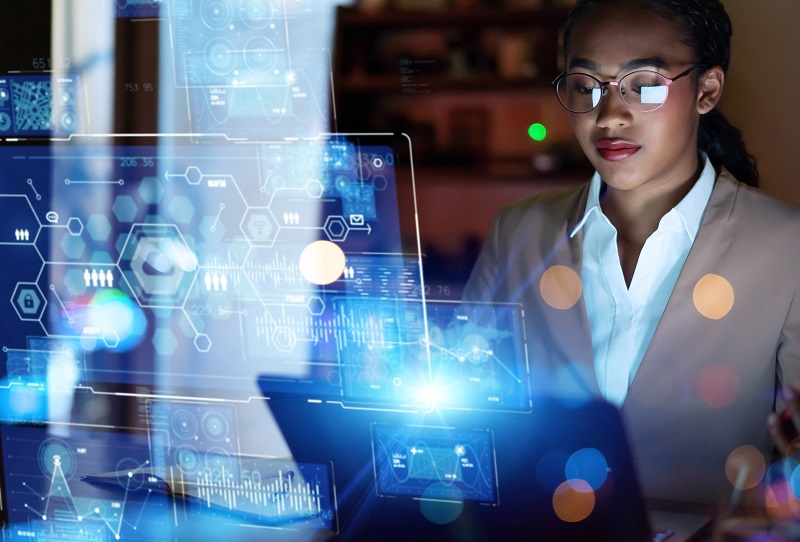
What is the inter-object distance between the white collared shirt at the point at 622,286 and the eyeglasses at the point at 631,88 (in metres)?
0.10

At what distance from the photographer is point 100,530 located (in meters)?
1.21

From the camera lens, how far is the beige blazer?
100 centimetres

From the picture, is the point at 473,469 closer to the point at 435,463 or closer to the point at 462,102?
the point at 435,463

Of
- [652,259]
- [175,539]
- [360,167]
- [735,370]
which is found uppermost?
[360,167]

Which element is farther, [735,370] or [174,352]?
[174,352]

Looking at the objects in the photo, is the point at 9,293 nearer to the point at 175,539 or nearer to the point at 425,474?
the point at 175,539

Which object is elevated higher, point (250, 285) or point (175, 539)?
point (250, 285)

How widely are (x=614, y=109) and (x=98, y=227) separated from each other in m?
0.69

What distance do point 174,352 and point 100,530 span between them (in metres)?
0.29

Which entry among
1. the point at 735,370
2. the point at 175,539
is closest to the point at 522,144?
the point at 735,370

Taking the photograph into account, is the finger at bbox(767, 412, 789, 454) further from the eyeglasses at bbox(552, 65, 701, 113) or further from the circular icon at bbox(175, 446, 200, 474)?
the circular icon at bbox(175, 446, 200, 474)

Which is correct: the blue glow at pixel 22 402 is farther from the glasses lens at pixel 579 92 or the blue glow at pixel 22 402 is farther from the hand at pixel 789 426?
the hand at pixel 789 426

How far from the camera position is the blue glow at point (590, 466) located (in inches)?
36.8

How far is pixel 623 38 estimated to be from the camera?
1.01 m
